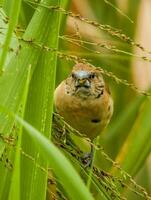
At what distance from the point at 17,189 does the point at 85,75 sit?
3.13 feet

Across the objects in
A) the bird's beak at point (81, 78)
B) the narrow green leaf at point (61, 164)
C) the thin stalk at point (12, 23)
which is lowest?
the narrow green leaf at point (61, 164)

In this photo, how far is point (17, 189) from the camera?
963 mm

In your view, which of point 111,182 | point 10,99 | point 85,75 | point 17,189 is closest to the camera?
point 17,189

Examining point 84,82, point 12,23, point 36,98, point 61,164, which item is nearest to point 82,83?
point 84,82

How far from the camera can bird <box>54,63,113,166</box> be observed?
2.01m

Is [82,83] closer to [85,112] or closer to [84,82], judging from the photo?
[84,82]

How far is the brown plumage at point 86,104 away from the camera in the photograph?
2.01 m

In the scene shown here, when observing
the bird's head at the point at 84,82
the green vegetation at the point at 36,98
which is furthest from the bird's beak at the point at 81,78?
the green vegetation at the point at 36,98

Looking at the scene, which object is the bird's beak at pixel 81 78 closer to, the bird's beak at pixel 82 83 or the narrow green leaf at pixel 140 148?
the bird's beak at pixel 82 83

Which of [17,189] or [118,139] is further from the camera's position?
[118,139]

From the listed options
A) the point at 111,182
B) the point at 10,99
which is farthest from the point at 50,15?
the point at 111,182

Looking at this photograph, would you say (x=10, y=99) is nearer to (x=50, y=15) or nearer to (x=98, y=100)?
(x=50, y=15)

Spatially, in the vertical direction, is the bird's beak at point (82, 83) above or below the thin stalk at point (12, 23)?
below

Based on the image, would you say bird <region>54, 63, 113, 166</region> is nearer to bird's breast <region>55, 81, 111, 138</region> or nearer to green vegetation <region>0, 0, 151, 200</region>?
bird's breast <region>55, 81, 111, 138</region>
